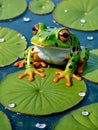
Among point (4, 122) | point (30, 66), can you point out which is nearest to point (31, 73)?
point (30, 66)

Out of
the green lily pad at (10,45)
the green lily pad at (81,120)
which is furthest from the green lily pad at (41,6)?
the green lily pad at (81,120)

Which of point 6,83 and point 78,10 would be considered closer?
point 6,83

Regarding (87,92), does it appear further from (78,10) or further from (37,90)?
(78,10)

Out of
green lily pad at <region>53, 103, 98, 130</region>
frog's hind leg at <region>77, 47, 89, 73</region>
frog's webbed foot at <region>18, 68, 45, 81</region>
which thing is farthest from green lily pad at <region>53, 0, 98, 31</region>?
green lily pad at <region>53, 103, 98, 130</region>

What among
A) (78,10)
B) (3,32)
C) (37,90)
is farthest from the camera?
(78,10)

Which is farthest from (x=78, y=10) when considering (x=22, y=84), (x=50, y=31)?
(x=22, y=84)

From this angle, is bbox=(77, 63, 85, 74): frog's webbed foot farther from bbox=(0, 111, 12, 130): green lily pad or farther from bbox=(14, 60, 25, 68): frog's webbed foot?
bbox=(0, 111, 12, 130): green lily pad

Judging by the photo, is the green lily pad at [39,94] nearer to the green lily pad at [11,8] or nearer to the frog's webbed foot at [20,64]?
the frog's webbed foot at [20,64]
